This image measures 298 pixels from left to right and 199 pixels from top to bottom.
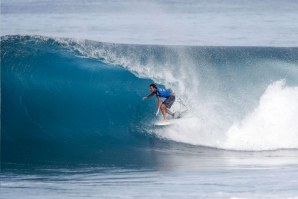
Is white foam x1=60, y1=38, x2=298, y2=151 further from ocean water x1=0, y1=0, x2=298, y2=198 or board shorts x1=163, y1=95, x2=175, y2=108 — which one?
board shorts x1=163, y1=95, x2=175, y2=108

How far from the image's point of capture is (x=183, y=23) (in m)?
33.7

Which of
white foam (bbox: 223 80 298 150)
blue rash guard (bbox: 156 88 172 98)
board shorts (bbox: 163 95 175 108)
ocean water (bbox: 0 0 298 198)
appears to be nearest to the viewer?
ocean water (bbox: 0 0 298 198)

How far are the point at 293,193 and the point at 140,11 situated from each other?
29.8 meters

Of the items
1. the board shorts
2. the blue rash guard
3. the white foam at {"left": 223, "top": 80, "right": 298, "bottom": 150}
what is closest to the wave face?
the white foam at {"left": 223, "top": 80, "right": 298, "bottom": 150}

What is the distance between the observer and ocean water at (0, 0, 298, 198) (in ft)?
39.8

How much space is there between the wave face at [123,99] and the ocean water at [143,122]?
1.0 inches

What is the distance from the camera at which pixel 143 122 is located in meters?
16.5

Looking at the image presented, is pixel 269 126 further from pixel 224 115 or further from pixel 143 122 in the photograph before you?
pixel 143 122

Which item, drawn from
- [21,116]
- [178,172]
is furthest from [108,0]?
[178,172]

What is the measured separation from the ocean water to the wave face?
1.0 inches

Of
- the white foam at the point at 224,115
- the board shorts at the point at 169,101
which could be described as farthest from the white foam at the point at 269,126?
the board shorts at the point at 169,101

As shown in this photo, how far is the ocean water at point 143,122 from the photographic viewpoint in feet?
39.8

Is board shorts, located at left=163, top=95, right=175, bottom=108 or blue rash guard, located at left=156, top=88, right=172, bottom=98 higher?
blue rash guard, located at left=156, top=88, right=172, bottom=98

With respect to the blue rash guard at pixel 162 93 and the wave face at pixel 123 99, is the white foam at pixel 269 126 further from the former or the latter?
the blue rash guard at pixel 162 93
